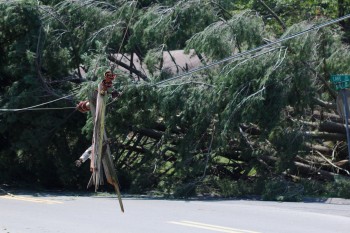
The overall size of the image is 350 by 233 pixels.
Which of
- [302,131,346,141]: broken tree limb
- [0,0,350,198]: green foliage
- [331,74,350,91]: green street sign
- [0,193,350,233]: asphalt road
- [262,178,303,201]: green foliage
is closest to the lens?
[0,193,350,233]: asphalt road

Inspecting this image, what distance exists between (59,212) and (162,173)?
20.3ft

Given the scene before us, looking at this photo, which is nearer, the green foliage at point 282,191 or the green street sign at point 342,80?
the green street sign at point 342,80

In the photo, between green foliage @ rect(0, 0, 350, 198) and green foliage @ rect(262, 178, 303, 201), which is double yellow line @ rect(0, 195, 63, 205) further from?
green foliage @ rect(262, 178, 303, 201)

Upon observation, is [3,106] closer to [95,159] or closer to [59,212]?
[59,212]

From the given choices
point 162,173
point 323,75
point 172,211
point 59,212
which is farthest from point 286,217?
point 162,173

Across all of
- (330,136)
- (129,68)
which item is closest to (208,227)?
→ (330,136)

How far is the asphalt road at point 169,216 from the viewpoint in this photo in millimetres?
11406

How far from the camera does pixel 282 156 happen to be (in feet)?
57.8

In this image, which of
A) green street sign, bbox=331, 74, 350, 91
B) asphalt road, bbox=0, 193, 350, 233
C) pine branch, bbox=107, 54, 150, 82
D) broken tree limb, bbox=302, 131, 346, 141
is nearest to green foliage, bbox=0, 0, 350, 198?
pine branch, bbox=107, 54, 150, 82

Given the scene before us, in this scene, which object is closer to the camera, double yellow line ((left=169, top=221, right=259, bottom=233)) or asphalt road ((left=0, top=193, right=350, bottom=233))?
double yellow line ((left=169, top=221, right=259, bottom=233))

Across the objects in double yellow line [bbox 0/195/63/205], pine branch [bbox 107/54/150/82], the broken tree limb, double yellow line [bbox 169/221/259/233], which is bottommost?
double yellow line [bbox 169/221/259/233]

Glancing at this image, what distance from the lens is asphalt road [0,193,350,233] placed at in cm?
1141

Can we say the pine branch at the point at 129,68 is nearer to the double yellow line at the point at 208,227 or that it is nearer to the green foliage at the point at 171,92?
the green foliage at the point at 171,92

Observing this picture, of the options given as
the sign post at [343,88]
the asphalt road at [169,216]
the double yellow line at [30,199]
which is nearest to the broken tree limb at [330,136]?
the asphalt road at [169,216]
